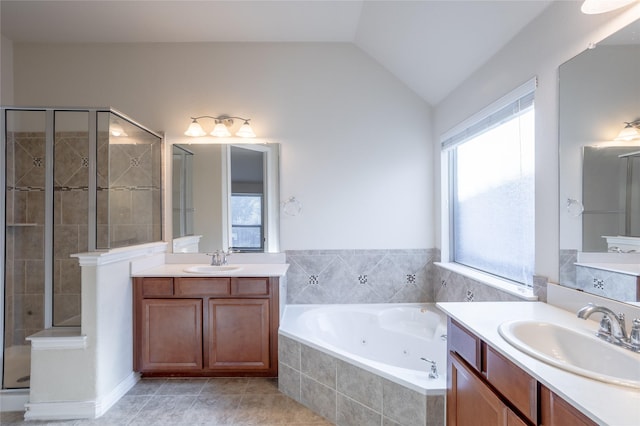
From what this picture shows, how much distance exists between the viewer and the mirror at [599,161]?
1.24 meters

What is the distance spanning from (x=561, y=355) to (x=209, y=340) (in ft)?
7.55

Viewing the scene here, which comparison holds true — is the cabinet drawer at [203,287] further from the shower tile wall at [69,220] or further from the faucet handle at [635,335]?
the faucet handle at [635,335]

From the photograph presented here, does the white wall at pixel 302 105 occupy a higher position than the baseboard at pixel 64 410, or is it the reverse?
the white wall at pixel 302 105

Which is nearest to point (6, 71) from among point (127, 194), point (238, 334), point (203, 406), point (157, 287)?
point (127, 194)

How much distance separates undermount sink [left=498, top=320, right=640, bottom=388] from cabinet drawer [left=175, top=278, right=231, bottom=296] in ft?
6.50

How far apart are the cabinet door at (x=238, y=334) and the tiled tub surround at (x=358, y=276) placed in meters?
0.59

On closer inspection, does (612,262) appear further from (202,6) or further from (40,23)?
(40,23)

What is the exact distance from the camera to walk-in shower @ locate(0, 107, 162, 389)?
2246mm

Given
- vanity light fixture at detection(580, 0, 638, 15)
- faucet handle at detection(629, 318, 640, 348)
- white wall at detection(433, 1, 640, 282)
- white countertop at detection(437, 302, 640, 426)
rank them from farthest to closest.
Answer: white wall at detection(433, 1, 640, 282)
vanity light fixture at detection(580, 0, 638, 15)
faucet handle at detection(629, 318, 640, 348)
white countertop at detection(437, 302, 640, 426)

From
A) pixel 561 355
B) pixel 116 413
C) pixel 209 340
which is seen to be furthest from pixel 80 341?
pixel 561 355

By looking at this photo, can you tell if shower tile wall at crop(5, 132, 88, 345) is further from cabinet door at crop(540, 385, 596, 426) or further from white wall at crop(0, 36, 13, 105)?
cabinet door at crop(540, 385, 596, 426)

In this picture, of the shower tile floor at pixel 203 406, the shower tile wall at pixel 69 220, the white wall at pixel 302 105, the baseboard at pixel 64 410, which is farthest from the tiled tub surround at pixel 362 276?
the shower tile wall at pixel 69 220

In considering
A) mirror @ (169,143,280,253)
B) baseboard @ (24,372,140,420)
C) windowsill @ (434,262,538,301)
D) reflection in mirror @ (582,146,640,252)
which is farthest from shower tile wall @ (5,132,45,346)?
reflection in mirror @ (582,146,640,252)

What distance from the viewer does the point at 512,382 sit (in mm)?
1070
